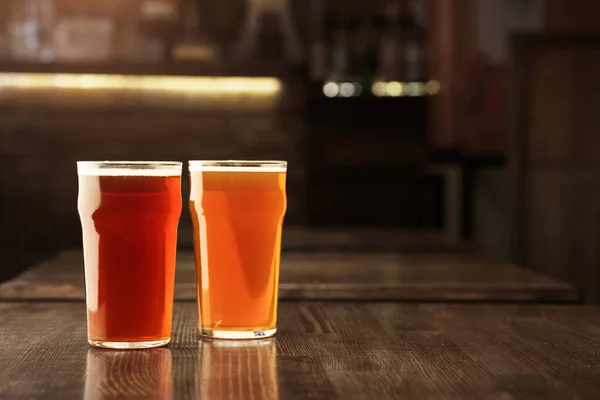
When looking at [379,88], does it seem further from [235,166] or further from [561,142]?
[235,166]

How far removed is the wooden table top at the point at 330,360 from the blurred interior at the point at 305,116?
Answer: 8.76 feet

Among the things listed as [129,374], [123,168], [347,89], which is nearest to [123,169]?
[123,168]

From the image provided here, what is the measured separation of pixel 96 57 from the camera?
12.3ft

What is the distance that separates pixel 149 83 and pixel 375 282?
2557mm

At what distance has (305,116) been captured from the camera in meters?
3.83

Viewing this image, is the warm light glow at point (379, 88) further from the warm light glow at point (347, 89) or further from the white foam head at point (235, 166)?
the white foam head at point (235, 166)

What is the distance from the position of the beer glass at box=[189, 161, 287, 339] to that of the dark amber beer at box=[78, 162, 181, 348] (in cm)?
5

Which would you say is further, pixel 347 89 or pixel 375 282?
pixel 347 89

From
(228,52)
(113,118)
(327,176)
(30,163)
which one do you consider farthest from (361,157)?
(30,163)

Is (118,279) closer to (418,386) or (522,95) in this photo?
(418,386)

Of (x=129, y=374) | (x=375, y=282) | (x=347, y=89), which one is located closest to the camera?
(x=129, y=374)

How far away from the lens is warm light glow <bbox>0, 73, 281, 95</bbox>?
372cm

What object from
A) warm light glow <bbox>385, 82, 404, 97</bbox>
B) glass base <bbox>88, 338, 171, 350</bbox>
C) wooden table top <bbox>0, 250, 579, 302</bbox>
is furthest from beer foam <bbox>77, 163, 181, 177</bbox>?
warm light glow <bbox>385, 82, 404, 97</bbox>

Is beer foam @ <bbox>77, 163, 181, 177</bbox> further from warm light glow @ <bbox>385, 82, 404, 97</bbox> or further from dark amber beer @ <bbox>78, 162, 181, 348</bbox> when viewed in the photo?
warm light glow @ <bbox>385, 82, 404, 97</bbox>
